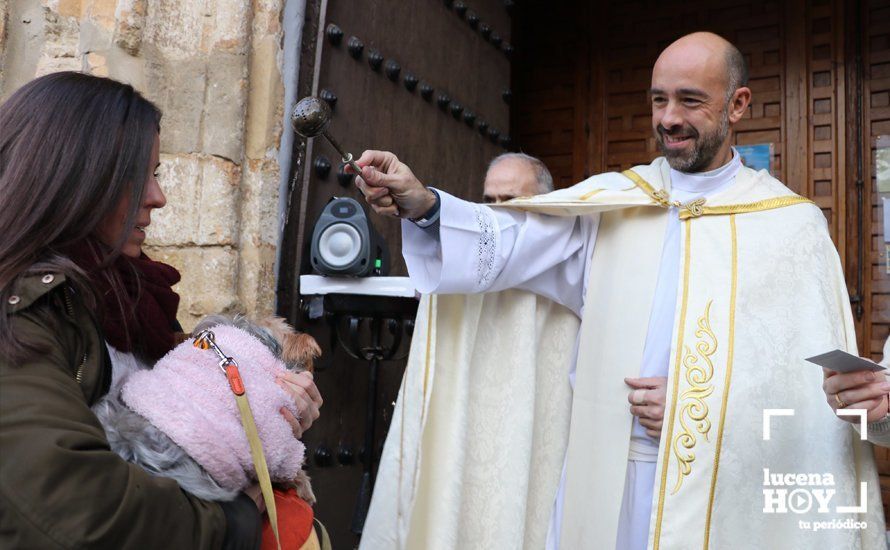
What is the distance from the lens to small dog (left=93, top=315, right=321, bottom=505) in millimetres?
1179

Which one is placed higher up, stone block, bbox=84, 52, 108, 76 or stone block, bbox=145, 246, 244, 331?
stone block, bbox=84, 52, 108, 76

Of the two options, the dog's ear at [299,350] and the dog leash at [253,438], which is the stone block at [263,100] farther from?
the dog leash at [253,438]

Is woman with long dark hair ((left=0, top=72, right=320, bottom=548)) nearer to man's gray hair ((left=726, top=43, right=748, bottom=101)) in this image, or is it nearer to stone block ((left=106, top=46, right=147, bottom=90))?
stone block ((left=106, top=46, right=147, bottom=90))

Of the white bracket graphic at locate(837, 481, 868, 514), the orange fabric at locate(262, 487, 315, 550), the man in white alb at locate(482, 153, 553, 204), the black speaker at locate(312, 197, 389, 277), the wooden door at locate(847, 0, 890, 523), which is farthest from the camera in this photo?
the wooden door at locate(847, 0, 890, 523)

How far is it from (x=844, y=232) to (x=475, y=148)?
1.77 meters

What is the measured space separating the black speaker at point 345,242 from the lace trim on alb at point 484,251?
472mm

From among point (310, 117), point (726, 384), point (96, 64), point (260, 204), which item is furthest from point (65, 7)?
point (726, 384)

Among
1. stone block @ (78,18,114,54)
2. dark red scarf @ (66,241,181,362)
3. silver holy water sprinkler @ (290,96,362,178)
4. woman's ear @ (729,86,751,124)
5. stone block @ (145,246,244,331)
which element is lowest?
dark red scarf @ (66,241,181,362)

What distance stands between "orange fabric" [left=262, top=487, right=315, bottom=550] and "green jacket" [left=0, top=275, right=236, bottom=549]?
11 cm

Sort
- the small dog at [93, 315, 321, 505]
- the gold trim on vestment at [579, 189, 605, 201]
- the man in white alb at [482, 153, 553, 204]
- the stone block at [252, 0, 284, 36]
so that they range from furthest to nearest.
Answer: the man in white alb at [482, 153, 553, 204] → the stone block at [252, 0, 284, 36] → the gold trim on vestment at [579, 189, 605, 201] → the small dog at [93, 315, 321, 505]

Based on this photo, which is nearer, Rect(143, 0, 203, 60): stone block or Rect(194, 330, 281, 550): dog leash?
Rect(194, 330, 281, 550): dog leash

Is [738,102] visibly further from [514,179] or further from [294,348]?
[294,348]

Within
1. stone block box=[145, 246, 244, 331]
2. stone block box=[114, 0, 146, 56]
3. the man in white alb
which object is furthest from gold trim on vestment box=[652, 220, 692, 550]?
stone block box=[114, 0, 146, 56]

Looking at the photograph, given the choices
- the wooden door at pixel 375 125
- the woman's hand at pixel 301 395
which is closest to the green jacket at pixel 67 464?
the woman's hand at pixel 301 395
